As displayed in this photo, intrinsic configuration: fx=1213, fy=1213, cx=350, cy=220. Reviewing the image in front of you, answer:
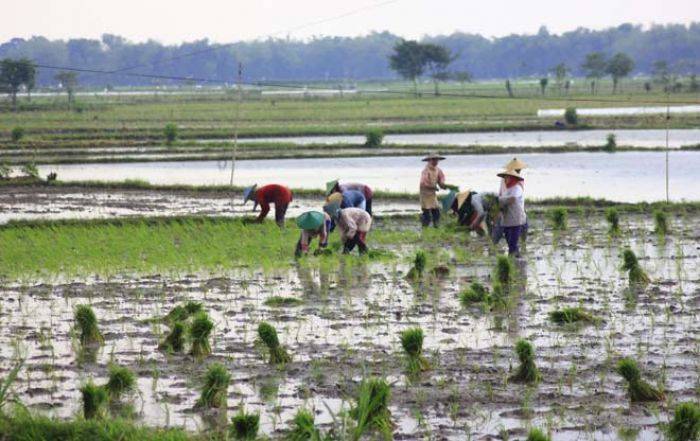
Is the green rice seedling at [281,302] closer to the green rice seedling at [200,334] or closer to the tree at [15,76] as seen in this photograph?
the green rice seedling at [200,334]

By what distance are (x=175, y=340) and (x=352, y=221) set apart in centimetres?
393

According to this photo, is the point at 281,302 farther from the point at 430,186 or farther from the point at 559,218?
the point at 559,218

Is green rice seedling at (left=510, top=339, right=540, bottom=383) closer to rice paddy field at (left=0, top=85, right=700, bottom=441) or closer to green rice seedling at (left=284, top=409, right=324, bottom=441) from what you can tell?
rice paddy field at (left=0, top=85, right=700, bottom=441)

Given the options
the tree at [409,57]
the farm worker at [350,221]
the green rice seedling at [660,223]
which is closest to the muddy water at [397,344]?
the farm worker at [350,221]

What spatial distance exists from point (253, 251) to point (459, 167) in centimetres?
1099

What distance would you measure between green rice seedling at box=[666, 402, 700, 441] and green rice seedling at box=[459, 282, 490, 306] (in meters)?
3.92

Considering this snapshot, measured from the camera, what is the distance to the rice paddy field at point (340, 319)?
260 inches

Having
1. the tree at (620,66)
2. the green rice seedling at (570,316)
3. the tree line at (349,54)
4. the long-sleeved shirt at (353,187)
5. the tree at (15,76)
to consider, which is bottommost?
the green rice seedling at (570,316)

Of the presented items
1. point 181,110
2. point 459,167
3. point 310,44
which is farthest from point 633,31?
point 459,167

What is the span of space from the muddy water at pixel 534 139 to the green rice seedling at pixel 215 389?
22.1 meters

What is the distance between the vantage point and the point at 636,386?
6.90m

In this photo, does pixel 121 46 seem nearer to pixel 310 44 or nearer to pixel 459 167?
pixel 310 44

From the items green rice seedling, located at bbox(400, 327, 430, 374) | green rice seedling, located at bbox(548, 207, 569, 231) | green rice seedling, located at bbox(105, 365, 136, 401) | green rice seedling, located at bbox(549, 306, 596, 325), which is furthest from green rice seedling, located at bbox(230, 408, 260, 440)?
green rice seedling, located at bbox(548, 207, 569, 231)

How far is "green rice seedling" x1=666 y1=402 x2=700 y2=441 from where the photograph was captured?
6008 mm
